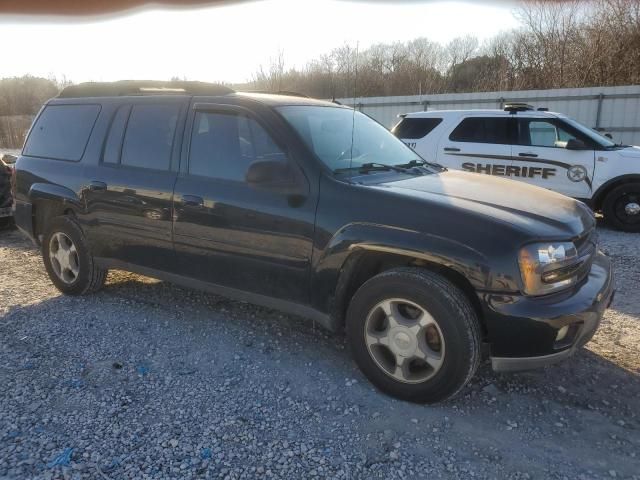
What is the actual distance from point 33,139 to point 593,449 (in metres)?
5.35

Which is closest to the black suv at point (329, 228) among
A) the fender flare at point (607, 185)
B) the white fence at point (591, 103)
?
the fender flare at point (607, 185)

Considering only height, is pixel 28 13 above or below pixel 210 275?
above

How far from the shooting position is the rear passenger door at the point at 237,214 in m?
3.44

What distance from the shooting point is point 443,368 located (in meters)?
2.96

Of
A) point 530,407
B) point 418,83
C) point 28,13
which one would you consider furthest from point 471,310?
point 418,83

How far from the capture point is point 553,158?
27.2 feet

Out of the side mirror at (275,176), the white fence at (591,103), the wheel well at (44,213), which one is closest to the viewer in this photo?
the side mirror at (275,176)

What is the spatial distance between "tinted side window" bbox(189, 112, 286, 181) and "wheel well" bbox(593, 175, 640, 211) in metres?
6.52

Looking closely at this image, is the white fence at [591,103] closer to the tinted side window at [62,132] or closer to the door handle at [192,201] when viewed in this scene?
the tinted side window at [62,132]

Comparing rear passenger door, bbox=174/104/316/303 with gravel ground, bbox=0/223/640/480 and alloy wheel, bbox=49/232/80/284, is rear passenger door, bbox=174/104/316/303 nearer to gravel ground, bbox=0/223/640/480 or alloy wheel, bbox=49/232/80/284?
gravel ground, bbox=0/223/640/480

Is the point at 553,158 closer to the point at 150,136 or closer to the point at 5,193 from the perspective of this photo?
the point at 150,136

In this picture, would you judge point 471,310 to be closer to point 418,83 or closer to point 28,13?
point 28,13

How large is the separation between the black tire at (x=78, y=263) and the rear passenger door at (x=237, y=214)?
4.12 feet

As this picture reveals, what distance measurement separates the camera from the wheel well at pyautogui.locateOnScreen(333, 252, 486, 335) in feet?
9.95
